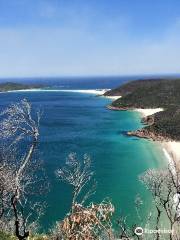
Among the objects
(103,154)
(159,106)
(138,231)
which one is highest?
(138,231)

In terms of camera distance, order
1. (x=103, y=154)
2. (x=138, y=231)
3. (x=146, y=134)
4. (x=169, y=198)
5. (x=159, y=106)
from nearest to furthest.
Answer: (x=138, y=231), (x=169, y=198), (x=103, y=154), (x=146, y=134), (x=159, y=106)

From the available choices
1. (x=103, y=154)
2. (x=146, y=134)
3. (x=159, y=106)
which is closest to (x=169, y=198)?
(x=103, y=154)

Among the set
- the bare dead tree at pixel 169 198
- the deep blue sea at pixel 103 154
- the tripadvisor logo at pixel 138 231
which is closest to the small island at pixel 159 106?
the deep blue sea at pixel 103 154

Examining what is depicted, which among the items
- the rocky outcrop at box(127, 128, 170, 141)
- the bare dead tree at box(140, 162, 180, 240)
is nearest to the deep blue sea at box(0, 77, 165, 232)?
the rocky outcrop at box(127, 128, 170, 141)

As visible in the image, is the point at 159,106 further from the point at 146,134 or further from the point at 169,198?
the point at 169,198

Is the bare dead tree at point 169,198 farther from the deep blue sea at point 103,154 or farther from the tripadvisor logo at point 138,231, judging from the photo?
the deep blue sea at point 103,154

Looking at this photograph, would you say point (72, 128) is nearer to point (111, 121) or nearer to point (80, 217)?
point (111, 121)

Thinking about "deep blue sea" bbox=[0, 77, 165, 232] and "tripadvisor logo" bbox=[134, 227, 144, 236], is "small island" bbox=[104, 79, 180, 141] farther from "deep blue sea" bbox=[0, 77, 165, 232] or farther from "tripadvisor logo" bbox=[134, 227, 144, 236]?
"tripadvisor logo" bbox=[134, 227, 144, 236]

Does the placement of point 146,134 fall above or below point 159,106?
below
